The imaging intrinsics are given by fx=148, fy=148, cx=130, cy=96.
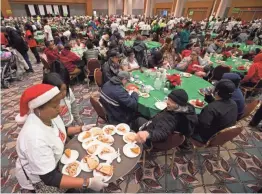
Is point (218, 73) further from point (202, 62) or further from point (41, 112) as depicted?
point (41, 112)

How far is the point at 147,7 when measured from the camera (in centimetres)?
2180

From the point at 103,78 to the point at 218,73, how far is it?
2.84m

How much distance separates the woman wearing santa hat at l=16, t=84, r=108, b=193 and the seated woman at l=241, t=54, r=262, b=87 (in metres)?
4.07

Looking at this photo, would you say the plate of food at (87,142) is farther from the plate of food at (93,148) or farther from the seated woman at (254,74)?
the seated woman at (254,74)

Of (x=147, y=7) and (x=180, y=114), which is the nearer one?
(x=180, y=114)

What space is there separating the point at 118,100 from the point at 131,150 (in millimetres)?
924

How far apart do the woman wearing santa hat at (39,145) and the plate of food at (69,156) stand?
16cm

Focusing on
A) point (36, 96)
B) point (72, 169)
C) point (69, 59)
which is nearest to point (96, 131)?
point (72, 169)

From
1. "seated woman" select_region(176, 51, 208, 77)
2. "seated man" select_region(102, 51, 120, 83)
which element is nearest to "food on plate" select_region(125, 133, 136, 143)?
"seated man" select_region(102, 51, 120, 83)

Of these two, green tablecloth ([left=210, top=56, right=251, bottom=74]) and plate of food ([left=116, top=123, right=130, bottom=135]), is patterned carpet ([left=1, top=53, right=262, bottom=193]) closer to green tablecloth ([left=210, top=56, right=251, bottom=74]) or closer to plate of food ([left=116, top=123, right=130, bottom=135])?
plate of food ([left=116, top=123, right=130, bottom=135])

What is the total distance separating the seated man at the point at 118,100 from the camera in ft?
7.36

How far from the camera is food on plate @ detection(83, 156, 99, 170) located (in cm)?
131

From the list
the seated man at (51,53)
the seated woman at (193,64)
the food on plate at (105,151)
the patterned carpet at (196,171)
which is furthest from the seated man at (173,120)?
the seated man at (51,53)

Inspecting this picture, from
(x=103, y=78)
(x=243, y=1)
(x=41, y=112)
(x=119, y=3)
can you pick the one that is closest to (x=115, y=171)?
(x=41, y=112)
